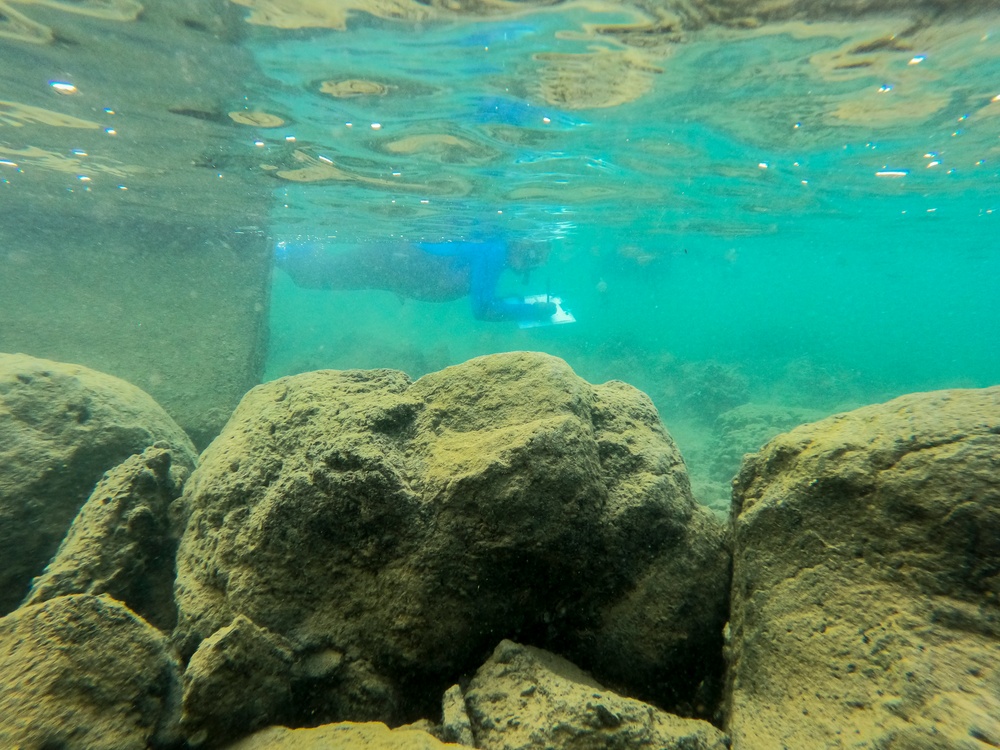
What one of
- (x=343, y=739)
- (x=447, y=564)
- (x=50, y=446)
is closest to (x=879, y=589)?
(x=447, y=564)

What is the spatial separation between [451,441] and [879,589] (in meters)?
2.36

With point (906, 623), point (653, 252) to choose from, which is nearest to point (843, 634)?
point (906, 623)

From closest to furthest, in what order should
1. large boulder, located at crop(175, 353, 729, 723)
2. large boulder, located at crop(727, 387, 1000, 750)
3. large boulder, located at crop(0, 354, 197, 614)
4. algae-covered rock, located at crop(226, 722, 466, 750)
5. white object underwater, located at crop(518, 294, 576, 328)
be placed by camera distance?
large boulder, located at crop(727, 387, 1000, 750), algae-covered rock, located at crop(226, 722, 466, 750), large boulder, located at crop(175, 353, 729, 723), large boulder, located at crop(0, 354, 197, 614), white object underwater, located at crop(518, 294, 576, 328)

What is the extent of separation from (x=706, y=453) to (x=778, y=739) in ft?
54.0

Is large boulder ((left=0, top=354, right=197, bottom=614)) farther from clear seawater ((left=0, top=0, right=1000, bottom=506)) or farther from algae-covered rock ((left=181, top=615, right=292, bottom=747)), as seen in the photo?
clear seawater ((left=0, top=0, right=1000, bottom=506))

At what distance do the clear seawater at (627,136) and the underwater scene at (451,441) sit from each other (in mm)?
118

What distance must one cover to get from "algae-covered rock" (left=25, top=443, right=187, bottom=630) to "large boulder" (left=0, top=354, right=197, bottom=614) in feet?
3.23

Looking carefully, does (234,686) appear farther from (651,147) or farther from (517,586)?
(651,147)

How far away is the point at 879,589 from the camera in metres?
2.34

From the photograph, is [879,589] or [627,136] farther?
[627,136]

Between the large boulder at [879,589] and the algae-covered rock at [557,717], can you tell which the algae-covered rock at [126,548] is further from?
the large boulder at [879,589]

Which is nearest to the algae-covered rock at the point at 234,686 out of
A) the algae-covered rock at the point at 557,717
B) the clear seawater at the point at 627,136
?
the algae-covered rock at the point at 557,717

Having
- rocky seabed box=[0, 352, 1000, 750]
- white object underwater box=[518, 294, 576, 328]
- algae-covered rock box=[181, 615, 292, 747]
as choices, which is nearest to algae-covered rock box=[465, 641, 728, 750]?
rocky seabed box=[0, 352, 1000, 750]

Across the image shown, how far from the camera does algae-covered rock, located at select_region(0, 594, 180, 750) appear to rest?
2.03 metres
